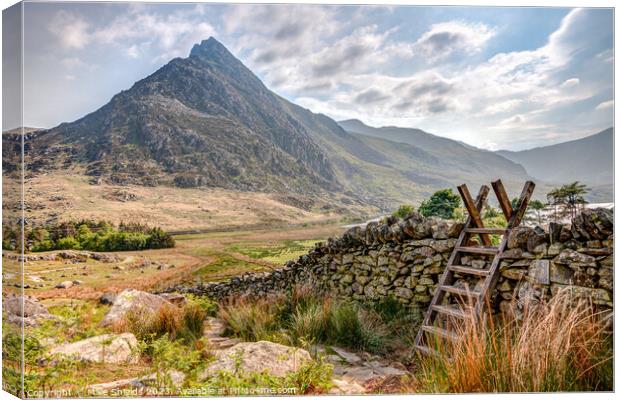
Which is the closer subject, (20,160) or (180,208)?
(20,160)

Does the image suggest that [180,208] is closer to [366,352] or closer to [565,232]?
[366,352]

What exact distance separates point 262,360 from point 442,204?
157 inches

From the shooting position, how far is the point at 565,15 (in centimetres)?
446

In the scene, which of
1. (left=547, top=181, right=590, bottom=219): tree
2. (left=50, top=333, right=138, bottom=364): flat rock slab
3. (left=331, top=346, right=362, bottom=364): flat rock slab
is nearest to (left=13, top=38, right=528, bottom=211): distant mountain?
(left=547, top=181, right=590, bottom=219): tree

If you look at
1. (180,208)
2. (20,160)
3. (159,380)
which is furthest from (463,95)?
(20,160)

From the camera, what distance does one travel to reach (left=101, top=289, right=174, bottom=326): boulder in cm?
488

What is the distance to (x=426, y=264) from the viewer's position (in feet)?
16.3

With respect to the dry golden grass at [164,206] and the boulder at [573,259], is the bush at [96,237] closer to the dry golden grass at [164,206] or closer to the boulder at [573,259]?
the dry golden grass at [164,206]

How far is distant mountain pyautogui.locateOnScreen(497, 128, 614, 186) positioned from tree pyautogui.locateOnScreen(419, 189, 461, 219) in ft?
3.92

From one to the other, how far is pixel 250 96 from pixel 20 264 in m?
3.76

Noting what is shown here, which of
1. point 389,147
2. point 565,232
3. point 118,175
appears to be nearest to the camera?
point 565,232

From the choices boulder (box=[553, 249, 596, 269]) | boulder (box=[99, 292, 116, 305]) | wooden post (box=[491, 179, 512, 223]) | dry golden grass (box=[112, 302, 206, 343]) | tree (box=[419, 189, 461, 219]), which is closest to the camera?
boulder (box=[553, 249, 596, 269])

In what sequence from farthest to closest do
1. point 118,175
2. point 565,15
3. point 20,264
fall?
point 118,175, point 565,15, point 20,264

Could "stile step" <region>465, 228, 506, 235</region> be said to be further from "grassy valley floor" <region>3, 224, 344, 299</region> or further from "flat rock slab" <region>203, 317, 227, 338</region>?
"flat rock slab" <region>203, 317, 227, 338</region>
